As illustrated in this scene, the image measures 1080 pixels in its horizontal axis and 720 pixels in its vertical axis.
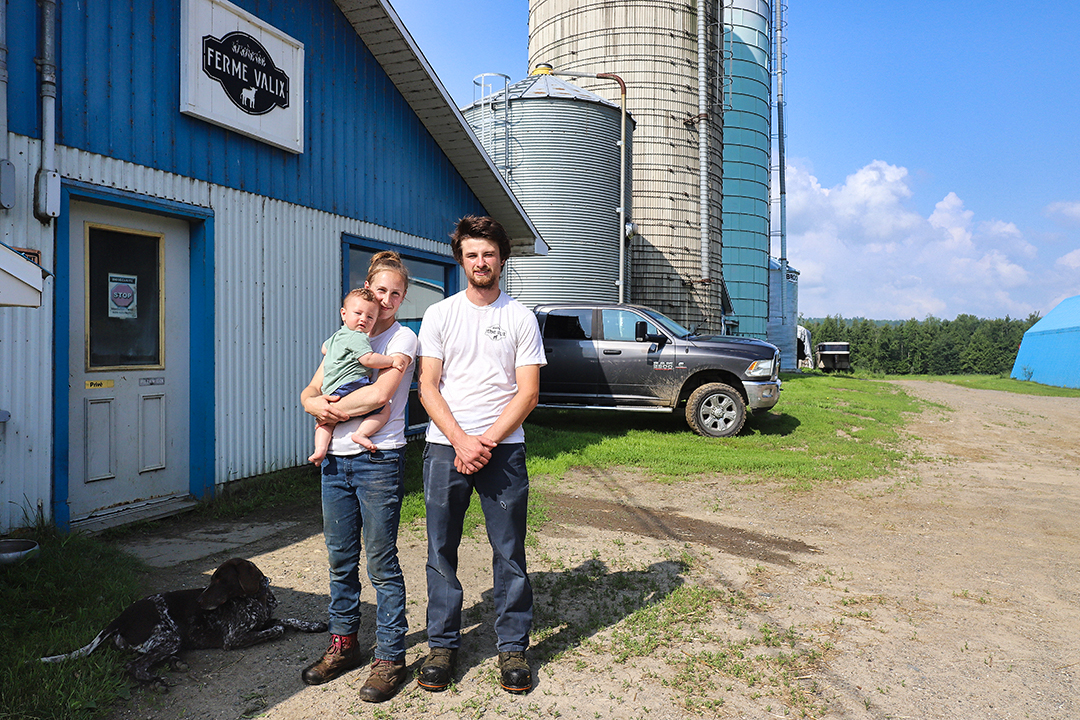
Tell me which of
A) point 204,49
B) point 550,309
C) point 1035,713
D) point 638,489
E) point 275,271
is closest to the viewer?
point 1035,713

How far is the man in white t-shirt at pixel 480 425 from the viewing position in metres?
3.25

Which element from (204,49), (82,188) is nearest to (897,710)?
(82,188)

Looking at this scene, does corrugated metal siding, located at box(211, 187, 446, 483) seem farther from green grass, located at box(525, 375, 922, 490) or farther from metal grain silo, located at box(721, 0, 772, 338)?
metal grain silo, located at box(721, 0, 772, 338)

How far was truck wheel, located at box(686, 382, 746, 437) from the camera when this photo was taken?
36.0ft

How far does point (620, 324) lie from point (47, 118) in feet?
27.7

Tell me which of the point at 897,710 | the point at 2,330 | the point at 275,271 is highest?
the point at 275,271

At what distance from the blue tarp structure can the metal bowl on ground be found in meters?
35.3

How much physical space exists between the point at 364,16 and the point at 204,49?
2.35 meters

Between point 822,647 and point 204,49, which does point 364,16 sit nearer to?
point 204,49

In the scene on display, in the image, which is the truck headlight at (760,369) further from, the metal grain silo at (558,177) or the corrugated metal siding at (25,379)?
the corrugated metal siding at (25,379)

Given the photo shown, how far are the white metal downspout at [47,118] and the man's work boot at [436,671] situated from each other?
4239mm

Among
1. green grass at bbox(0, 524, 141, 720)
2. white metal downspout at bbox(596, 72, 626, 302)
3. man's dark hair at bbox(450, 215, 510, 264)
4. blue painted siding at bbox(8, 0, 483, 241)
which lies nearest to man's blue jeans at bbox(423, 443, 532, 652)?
man's dark hair at bbox(450, 215, 510, 264)

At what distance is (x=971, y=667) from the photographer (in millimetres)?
3418

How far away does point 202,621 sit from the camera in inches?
138
